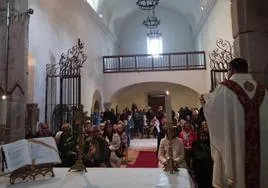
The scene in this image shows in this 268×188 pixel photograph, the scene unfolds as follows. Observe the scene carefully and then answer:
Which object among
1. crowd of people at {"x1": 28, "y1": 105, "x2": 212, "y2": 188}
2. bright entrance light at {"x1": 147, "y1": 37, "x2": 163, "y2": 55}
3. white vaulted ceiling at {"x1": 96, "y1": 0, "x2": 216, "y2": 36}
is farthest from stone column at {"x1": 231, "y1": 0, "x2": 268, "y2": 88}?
bright entrance light at {"x1": 147, "y1": 37, "x2": 163, "y2": 55}

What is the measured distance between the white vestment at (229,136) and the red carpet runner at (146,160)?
19.7ft

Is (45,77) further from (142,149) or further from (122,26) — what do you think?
(122,26)

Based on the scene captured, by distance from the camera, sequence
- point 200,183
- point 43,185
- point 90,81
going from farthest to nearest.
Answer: point 90,81 < point 200,183 < point 43,185

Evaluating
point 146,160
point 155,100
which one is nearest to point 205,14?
point 155,100

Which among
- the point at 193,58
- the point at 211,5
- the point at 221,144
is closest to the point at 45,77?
the point at 221,144

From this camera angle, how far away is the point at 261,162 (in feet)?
9.60

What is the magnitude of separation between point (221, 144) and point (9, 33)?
10.3ft

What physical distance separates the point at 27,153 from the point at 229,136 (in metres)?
1.85

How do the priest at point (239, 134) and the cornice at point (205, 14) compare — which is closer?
the priest at point (239, 134)

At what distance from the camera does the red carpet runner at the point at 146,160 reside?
904 centimetres

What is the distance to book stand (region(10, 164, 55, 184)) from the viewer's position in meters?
2.20

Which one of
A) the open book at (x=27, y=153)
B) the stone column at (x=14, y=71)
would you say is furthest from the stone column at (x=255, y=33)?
the stone column at (x=14, y=71)

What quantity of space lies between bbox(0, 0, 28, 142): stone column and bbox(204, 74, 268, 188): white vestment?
266cm

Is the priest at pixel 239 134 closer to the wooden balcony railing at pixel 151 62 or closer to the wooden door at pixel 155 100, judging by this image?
the wooden balcony railing at pixel 151 62
